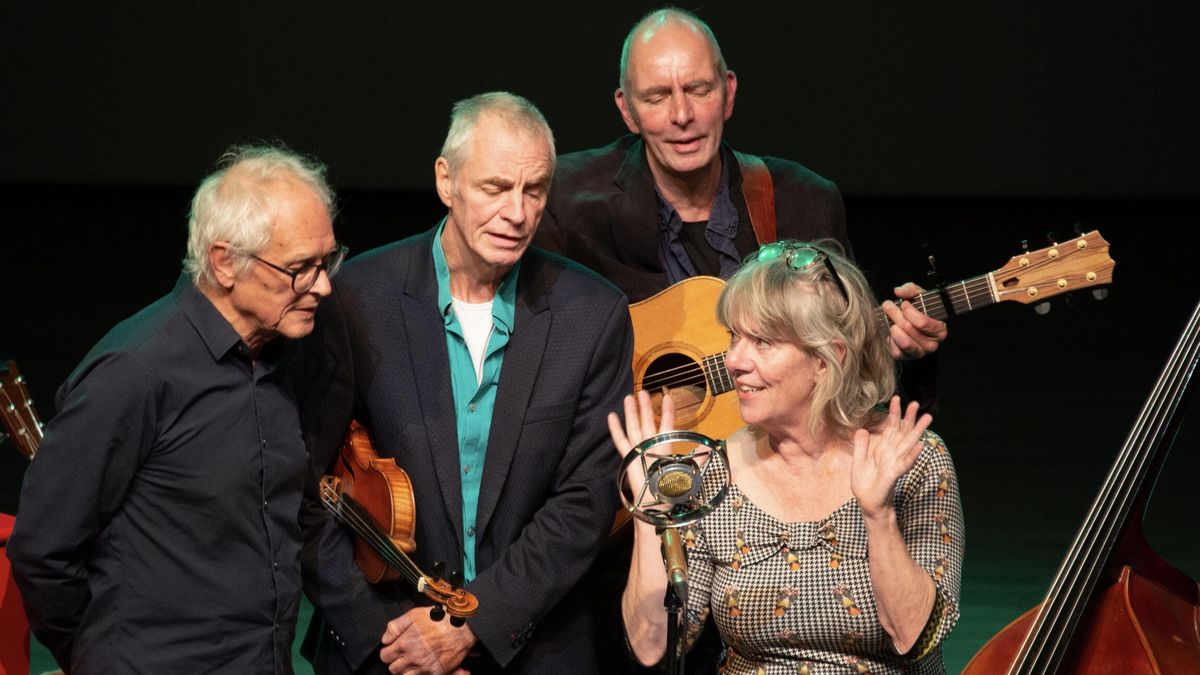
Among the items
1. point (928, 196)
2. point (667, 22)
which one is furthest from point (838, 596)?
point (928, 196)

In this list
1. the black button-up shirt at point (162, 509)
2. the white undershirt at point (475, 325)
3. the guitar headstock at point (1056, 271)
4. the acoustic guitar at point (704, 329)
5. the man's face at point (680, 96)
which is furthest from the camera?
the man's face at point (680, 96)

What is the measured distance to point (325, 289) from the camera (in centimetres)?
275

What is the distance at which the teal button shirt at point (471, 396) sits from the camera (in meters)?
3.19

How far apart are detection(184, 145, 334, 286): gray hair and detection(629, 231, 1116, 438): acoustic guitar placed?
1342 mm

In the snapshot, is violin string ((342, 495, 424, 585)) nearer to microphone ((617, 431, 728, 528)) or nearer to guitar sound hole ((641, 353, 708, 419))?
microphone ((617, 431, 728, 528))

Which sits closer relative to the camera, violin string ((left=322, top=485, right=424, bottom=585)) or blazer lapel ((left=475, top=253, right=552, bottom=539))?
violin string ((left=322, top=485, right=424, bottom=585))

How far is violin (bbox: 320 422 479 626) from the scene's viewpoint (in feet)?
9.90

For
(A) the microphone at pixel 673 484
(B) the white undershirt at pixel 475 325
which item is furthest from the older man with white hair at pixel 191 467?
(A) the microphone at pixel 673 484

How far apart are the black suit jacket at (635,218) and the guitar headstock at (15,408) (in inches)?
56.8

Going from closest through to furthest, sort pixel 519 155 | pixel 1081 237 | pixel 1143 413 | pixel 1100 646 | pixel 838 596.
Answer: pixel 1100 646 < pixel 1143 413 < pixel 838 596 < pixel 519 155 < pixel 1081 237

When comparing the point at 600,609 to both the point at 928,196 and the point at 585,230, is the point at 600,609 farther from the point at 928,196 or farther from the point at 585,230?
the point at 928,196

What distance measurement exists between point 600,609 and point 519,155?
132 cm

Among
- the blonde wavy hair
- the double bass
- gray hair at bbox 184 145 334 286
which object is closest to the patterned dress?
the blonde wavy hair

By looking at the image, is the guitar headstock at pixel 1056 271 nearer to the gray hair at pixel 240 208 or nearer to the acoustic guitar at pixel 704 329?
the acoustic guitar at pixel 704 329
